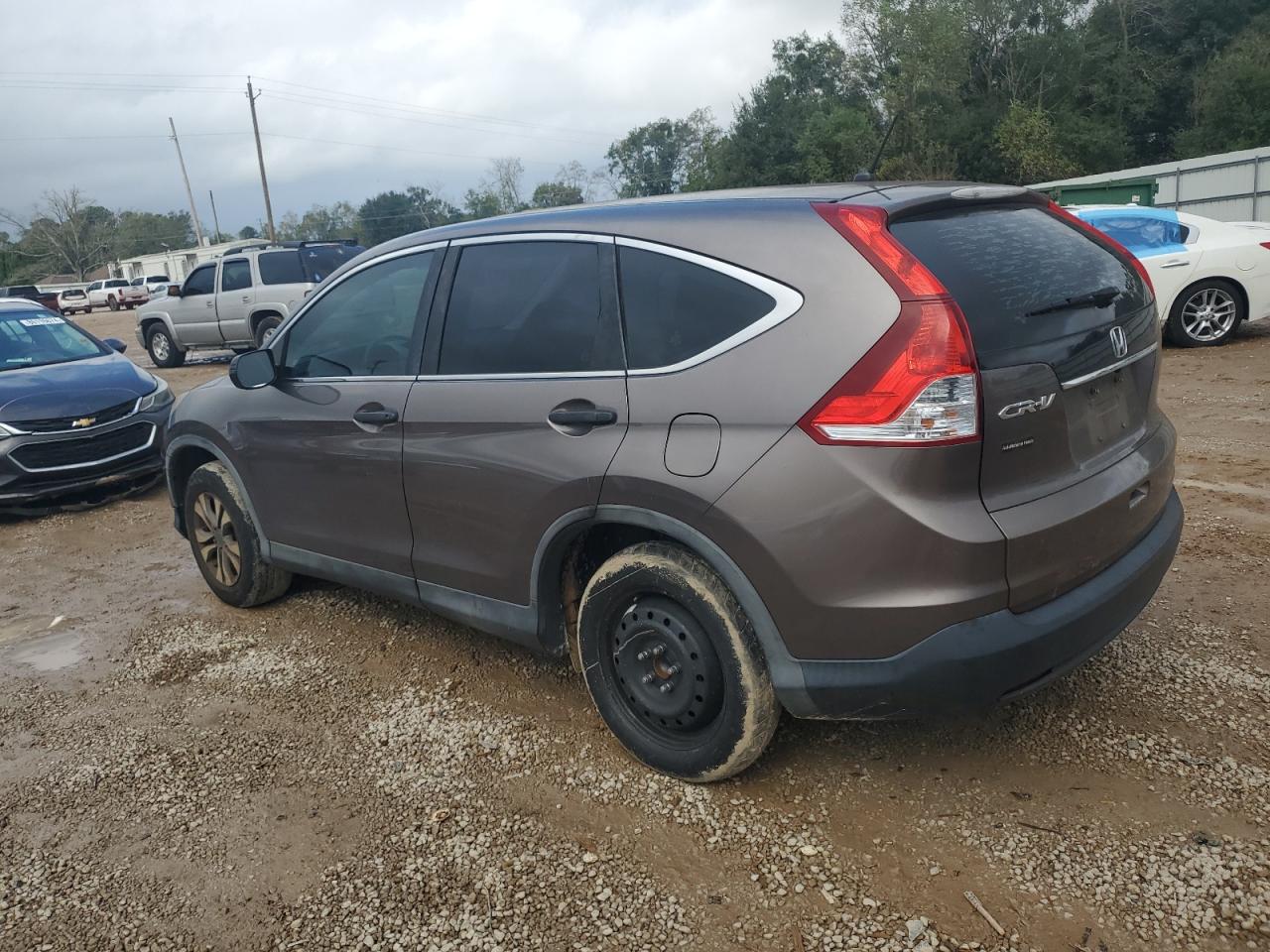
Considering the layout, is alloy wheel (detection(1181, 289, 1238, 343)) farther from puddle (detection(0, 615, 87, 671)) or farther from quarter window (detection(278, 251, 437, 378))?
puddle (detection(0, 615, 87, 671))

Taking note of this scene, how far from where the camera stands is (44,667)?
4375 mm

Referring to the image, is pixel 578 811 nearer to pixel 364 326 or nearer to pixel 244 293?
pixel 364 326

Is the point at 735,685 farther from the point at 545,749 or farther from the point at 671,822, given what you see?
the point at 545,749

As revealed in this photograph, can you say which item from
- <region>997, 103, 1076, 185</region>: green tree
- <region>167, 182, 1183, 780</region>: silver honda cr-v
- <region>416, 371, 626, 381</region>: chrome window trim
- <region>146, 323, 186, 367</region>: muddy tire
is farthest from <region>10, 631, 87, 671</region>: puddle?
<region>997, 103, 1076, 185</region>: green tree

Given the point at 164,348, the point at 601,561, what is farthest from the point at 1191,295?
the point at 164,348

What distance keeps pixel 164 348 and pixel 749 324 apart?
1673cm

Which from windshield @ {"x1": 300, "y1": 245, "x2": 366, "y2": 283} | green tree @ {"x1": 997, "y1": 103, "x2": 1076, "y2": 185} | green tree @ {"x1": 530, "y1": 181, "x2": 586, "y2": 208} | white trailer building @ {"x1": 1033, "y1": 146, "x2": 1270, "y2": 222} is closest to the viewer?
windshield @ {"x1": 300, "y1": 245, "x2": 366, "y2": 283}

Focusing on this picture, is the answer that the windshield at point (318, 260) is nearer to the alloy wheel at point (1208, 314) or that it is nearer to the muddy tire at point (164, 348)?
the muddy tire at point (164, 348)

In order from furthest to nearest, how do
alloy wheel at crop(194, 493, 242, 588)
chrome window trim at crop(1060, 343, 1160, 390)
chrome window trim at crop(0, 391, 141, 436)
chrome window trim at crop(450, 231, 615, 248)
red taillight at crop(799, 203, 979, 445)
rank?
1. chrome window trim at crop(0, 391, 141, 436)
2. alloy wheel at crop(194, 493, 242, 588)
3. chrome window trim at crop(450, 231, 615, 248)
4. chrome window trim at crop(1060, 343, 1160, 390)
5. red taillight at crop(799, 203, 979, 445)

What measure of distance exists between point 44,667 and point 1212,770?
470 centimetres

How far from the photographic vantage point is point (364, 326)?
3.95m

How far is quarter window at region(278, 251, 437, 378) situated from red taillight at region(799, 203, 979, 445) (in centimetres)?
182

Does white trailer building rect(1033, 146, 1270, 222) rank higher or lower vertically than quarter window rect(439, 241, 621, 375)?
higher

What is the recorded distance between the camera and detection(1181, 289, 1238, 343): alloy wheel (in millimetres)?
10070
